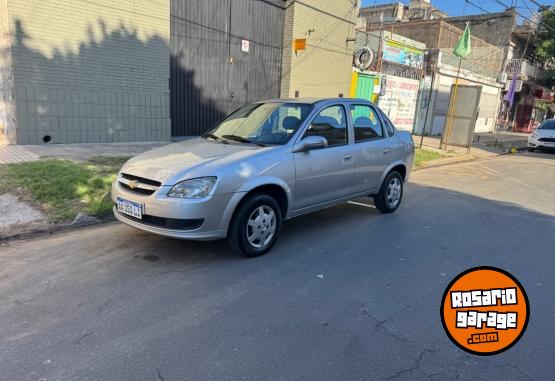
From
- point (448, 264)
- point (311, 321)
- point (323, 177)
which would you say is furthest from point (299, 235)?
point (311, 321)

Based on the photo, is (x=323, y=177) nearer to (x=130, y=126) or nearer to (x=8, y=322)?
(x=8, y=322)

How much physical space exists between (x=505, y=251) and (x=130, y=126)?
8.57 meters

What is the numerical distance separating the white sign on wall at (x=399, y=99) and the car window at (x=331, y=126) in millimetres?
13618

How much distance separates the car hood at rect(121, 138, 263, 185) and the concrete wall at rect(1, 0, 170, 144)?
5422 millimetres

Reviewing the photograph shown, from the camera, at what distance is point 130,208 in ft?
14.3

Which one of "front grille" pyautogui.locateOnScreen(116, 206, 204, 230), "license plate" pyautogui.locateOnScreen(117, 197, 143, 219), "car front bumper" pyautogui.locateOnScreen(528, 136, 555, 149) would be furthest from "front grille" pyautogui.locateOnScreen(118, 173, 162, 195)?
"car front bumper" pyautogui.locateOnScreen(528, 136, 555, 149)

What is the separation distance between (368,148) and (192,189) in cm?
278

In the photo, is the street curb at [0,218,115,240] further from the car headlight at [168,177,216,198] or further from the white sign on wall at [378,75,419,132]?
the white sign on wall at [378,75,419,132]

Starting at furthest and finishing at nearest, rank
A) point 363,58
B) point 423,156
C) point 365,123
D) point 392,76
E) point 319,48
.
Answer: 1. point 392,76
2. point 363,58
3. point 319,48
4. point 423,156
5. point 365,123

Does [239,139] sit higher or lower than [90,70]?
lower

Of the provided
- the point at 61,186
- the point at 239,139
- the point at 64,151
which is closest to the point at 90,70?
the point at 64,151

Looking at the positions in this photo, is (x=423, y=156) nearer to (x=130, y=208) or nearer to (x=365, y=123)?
(x=365, y=123)

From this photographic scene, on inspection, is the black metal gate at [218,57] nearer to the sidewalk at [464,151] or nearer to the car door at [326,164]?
the sidewalk at [464,151]

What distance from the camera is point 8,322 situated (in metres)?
3.21
